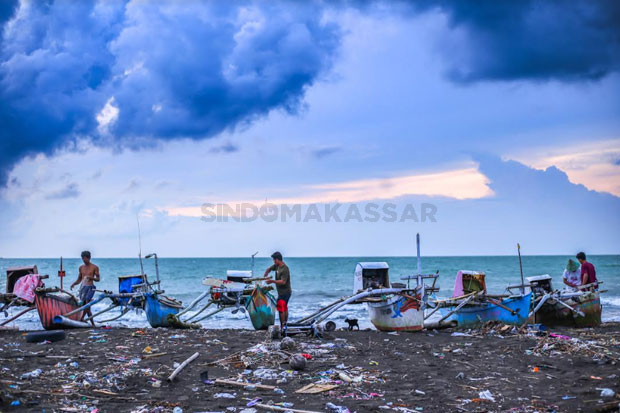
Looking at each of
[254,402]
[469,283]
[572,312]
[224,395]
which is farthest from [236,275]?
[572,312]

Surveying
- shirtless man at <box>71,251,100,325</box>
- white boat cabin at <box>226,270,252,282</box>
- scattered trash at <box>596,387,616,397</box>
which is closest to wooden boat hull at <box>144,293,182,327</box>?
shirtless man at <box>71,251,100,325</box>

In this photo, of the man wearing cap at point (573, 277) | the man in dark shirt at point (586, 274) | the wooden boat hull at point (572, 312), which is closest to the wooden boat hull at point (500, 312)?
the wooden boat hull at point (572, 312)

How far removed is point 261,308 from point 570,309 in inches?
320

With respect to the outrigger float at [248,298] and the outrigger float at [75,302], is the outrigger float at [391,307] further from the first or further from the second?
the outrigger float at [75,302]

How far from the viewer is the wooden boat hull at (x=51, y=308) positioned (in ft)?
42.5

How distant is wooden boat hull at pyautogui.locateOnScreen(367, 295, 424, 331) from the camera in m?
12.6

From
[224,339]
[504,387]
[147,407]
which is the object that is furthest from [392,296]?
[147,407]

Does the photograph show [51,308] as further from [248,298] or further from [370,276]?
A: [370,276]

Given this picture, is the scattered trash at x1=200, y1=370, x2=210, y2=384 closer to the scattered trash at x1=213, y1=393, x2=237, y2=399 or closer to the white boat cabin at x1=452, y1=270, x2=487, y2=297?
the scattered trash at x1=213, y1=393, x2=237, y2=399

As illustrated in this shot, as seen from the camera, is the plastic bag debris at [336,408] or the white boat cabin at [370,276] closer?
the plastic bag debris at [336,408]

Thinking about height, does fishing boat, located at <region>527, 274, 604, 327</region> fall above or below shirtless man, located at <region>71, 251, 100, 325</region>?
below

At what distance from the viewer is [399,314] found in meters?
12.6

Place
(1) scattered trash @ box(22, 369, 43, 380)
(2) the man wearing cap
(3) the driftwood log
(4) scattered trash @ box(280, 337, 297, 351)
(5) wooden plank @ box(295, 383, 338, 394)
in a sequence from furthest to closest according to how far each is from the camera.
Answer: (2) the man wearing cap < (4) scattered trash @ box(280, 337, 297, 351) < (3) the driftwood log < (1) scattered trash @ box(22, 369, 43, 380) < (5) wooden plank @ box(295, 383, 338, 394)

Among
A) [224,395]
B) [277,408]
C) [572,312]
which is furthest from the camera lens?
[572,312]
